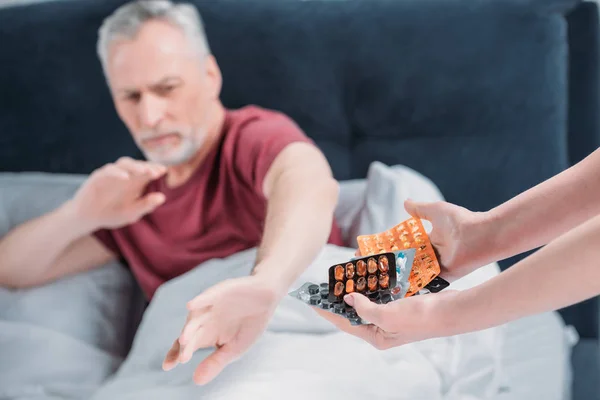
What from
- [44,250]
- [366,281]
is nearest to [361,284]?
[366,281]

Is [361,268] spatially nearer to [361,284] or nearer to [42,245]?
[361,284]

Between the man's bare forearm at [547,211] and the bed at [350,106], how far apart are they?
0.70ft

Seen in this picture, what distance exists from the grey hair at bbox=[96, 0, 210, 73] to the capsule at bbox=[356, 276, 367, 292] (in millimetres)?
470

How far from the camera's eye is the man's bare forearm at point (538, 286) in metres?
0.36

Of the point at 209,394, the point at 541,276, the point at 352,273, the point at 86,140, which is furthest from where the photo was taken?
the point at 86,140

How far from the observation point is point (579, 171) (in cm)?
44

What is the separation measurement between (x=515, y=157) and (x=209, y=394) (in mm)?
473

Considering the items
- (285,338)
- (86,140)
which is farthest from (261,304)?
(86,140)

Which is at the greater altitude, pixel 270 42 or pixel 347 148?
pixel 270 42

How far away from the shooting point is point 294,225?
65cm

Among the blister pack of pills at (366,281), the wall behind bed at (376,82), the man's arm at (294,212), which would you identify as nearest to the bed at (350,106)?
the wall behind bed at (376,82)

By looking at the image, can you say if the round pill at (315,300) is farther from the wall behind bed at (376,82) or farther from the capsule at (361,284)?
the wall behind bed at (376,82)

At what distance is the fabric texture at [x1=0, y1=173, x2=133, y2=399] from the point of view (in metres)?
0.79

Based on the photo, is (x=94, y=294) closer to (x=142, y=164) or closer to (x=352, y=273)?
(x=142, y=164)
